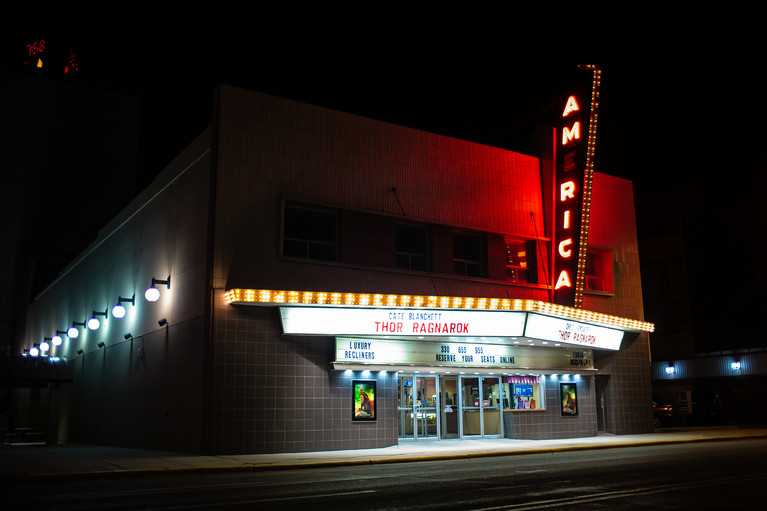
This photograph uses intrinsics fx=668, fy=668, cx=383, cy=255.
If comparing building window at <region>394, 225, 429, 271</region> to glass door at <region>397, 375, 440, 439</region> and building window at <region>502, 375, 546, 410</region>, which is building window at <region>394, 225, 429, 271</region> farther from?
building window at <region>502, 375, 546, 410</region>

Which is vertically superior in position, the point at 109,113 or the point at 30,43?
the point at 30,43

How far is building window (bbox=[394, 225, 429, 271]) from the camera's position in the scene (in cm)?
2225

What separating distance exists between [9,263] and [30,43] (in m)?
23.2

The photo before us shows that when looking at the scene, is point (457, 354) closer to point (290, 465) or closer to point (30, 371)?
point (290, 465)

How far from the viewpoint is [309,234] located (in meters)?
20.5

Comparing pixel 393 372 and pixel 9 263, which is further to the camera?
pixel 9 263

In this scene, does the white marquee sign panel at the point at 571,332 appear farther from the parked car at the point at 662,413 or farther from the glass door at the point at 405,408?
the parked car at the point at 662,413

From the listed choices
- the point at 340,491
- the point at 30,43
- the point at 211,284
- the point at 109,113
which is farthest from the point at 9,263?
the point at 340,491

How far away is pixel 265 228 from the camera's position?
19.3 metres

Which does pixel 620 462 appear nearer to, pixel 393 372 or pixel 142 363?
pixel 393 372

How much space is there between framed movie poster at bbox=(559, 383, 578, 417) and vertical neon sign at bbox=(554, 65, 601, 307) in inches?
133

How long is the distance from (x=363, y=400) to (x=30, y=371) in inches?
689

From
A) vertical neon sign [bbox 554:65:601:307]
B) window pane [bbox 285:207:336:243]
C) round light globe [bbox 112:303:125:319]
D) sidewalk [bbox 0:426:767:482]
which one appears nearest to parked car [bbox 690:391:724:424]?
sidewalk [bbox 0:426:767:482]

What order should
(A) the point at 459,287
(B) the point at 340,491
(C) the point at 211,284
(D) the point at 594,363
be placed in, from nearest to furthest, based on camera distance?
1. (B) the point at 340,491
2. (C) the point at 211,284
3. (A) the point at 459,287
4. (D) the point at 594,363
